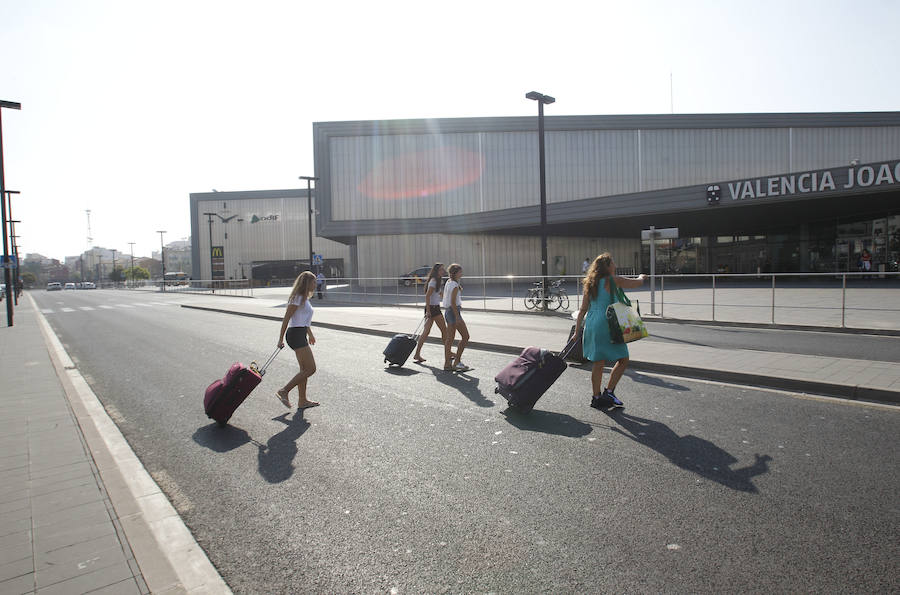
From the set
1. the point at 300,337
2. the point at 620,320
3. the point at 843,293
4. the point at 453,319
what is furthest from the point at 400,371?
the point at 843,293

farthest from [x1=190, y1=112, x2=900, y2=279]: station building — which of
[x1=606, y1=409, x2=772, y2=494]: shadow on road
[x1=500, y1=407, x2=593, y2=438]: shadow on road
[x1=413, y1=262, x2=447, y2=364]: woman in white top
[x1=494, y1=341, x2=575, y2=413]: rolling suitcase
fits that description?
[x1=606, y1=409, x2=772, y2=494]: shadow on road

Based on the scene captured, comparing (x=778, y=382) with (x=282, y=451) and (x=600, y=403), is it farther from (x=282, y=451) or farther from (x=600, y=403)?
(x=282, y=451)

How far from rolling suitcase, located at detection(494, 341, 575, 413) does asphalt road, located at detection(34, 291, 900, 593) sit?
21cm

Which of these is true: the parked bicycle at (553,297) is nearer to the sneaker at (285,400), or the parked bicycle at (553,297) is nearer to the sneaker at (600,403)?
the sneaker at (600,403)

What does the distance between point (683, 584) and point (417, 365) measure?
673 centimetres

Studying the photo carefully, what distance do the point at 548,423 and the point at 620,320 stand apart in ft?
4.44

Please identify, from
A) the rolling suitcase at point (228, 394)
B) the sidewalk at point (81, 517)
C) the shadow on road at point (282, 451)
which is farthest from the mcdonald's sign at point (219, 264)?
the shadow on road at point (282, 451)

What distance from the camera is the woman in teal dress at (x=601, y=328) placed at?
18.8 ft

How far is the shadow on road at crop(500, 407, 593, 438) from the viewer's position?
5094mm

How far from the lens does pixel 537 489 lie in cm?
378

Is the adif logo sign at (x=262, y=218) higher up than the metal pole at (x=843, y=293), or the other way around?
the adif logo sign at (x=262, y=218)

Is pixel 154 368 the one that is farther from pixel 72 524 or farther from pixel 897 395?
pixel 897 395

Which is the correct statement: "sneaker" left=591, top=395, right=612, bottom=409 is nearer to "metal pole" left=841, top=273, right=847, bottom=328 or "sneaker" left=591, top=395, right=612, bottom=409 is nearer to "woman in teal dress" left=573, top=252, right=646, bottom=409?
"woman in teal dress" left=573, top=252, right=646, bottom=409

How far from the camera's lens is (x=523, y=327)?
1403 cm
